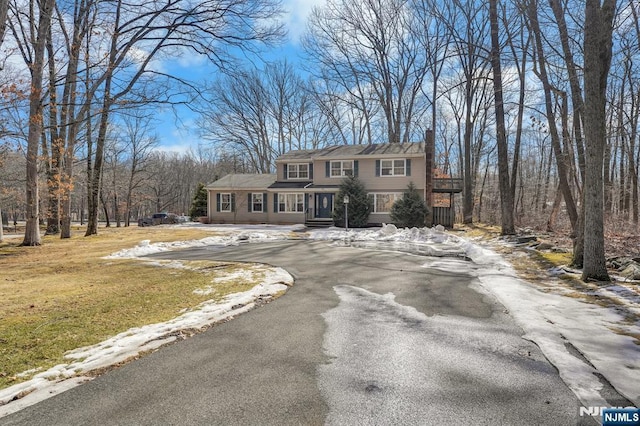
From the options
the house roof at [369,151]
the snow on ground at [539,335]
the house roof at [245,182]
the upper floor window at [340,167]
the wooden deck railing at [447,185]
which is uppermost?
the house roof at [369,151]

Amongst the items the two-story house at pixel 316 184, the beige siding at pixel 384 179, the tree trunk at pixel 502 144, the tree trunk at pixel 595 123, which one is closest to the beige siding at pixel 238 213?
the two-story house at pixel 316 184

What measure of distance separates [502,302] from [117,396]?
18.4ft

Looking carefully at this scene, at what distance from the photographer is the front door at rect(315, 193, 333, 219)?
2547cm

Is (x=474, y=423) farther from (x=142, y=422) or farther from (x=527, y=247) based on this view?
(x=527, y=247)

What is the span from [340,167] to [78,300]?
21.2 meters

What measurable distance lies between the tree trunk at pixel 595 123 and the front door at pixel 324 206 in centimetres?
1885

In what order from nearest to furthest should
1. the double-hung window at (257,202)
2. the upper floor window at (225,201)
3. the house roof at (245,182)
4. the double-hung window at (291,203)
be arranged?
1. the double-hung window at (291,203)
2. the double-hung window at (257,202)
3. the house roof at (245,182)
4. the upper floor window at (225,201)

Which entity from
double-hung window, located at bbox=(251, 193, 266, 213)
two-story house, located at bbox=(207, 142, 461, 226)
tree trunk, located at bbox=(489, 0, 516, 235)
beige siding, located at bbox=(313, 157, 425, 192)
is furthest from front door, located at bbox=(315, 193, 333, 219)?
tree trunk, located at bbox=(489, 0, 516, 235)

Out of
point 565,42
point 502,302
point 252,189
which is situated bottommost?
point 502,302

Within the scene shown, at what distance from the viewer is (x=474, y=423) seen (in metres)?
2.44

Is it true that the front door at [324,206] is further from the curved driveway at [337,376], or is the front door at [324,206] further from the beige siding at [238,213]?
the curved driveway at [337,376]

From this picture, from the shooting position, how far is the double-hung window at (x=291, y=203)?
26766mm

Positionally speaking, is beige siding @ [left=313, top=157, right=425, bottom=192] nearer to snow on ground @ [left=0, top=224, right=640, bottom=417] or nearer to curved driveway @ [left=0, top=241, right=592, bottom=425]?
snow on ground @ [left=0, top=224, right=640, bottom=417]

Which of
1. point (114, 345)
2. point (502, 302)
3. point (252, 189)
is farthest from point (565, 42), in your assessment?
point (252, 189)
